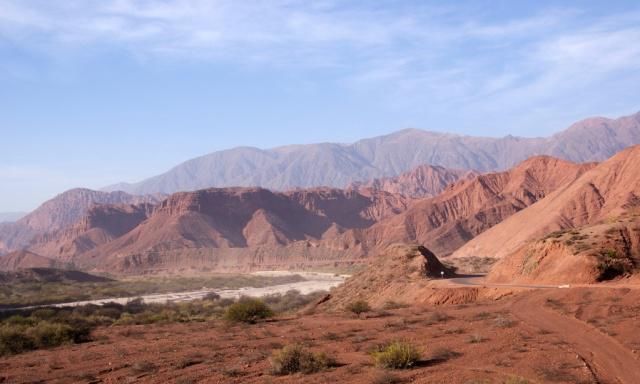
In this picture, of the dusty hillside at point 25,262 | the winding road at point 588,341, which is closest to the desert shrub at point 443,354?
the winding road at point 588,341

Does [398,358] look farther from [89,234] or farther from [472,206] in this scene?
[89,234]

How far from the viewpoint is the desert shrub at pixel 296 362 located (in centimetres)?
1566

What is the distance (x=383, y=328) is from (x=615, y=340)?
8.32 metres

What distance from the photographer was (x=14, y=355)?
23484mm

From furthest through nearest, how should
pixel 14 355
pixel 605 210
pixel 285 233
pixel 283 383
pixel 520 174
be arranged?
pixel 285 233 → pixel 520 174 → pixel 605 210 → pixel 14 355 → pixel 283 383

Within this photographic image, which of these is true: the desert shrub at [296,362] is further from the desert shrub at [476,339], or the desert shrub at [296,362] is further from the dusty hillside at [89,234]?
the dusty hillside at [89,234]

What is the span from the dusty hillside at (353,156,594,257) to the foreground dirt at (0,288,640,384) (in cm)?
8604

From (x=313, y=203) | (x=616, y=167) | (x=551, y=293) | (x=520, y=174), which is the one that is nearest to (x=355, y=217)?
(x=313, y=203)

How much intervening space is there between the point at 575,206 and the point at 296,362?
7812cm

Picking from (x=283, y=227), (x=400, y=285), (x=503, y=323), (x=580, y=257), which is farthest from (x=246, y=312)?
(x=283, y=227)

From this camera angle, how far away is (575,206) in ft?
281

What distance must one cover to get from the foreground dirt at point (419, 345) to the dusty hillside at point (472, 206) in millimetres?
86041

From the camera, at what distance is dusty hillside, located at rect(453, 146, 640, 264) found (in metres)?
80.9

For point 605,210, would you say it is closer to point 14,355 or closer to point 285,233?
point 14,355
